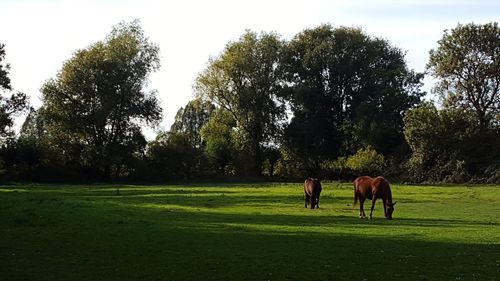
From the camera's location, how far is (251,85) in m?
92.3

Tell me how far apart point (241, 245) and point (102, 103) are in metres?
70.1

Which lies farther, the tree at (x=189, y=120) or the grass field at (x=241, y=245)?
the tree at (x=189, y=120)

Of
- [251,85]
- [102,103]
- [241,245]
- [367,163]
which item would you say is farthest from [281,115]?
[241,245]

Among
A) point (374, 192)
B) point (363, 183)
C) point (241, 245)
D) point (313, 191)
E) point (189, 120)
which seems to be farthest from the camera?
point (189, 120)

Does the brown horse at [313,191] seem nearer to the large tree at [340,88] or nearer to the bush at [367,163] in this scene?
the bush at [367,163]

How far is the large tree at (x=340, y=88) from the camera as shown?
89.0 meters

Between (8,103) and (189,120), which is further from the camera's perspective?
(189,120)

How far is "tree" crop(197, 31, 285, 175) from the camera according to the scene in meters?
91.3

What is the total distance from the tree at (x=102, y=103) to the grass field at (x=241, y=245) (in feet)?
178

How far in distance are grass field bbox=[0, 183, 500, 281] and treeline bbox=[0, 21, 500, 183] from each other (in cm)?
4885

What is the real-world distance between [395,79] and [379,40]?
26.8 feet

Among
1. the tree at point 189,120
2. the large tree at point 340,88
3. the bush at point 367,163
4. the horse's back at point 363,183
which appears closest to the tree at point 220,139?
the large tree at point 340,88

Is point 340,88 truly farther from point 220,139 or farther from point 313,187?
point 313,187

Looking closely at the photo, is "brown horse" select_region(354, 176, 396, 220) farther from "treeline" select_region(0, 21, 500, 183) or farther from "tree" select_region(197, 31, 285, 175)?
"tree" select_region(197, 31, 285, 175)
